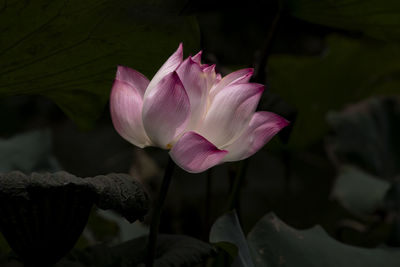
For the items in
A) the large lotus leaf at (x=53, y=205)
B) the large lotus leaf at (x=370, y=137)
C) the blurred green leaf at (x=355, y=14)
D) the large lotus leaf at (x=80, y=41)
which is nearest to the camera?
the large lotus leaf at (x=53, y=205)

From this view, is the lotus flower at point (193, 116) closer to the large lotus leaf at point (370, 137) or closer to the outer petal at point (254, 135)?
the outer petal at point (254, 135)

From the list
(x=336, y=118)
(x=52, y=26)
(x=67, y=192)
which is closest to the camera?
(x=67, y=192)

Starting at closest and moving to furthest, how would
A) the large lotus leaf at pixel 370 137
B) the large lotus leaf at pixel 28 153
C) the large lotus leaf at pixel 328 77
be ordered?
the large lotus leaf at pixel 28 153
the large lotus leaf at pixel 328 77
the large lotus leaf at pixel 370 137

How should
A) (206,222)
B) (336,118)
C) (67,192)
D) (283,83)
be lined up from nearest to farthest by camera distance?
(67,192) → (206,222) → (283,83) → (336,118)

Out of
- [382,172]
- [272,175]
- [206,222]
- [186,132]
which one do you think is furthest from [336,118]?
[186,132]

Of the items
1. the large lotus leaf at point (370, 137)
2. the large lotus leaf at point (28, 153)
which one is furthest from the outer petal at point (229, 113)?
the large lotus leaf at point (370, 137)

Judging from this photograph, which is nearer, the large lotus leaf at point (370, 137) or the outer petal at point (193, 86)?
the outer petal at point (193, 86)

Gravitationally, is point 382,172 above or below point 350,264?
→ below

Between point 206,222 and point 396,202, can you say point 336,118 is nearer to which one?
point 396,202
